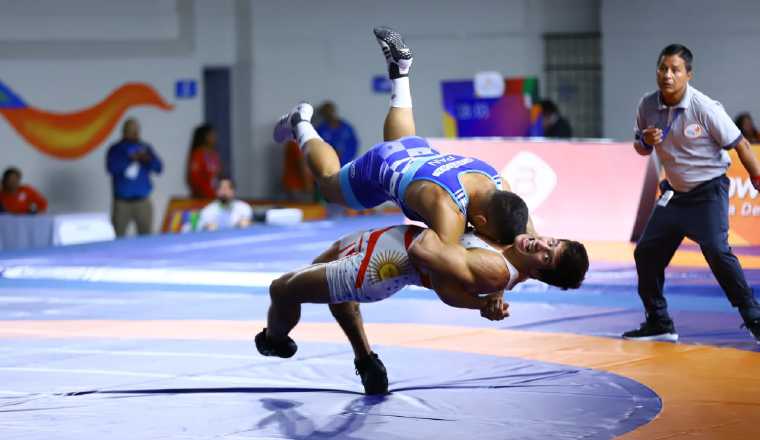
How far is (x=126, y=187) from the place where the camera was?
11977 mm

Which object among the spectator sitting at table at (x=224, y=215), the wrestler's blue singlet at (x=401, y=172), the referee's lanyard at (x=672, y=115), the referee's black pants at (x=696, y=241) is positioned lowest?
the spectator sitting at table at (x=224, y=215)

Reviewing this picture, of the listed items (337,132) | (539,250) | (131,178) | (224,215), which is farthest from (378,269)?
(337,132)

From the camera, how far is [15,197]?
37.6 ft

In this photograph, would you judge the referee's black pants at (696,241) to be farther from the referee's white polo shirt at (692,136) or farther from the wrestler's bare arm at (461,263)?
the wrestler's bare arm at (461,263)

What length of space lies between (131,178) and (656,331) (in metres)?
7.36

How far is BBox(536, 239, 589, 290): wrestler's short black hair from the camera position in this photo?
4.06 meters

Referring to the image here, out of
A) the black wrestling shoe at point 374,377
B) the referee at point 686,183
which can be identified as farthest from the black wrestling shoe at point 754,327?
the black wrestling shoe at point 374,377

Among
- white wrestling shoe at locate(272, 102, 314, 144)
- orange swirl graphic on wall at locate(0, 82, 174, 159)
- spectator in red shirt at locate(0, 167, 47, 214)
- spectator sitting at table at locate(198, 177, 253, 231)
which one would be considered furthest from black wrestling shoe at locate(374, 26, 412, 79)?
orange swirl graphic on wall at locate(0, 82, 174, 159)

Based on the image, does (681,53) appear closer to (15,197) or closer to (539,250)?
(539,250)

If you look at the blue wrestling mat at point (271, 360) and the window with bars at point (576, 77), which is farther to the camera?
the window with bars at point (576, 77)

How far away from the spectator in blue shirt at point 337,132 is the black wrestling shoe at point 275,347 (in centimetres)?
979

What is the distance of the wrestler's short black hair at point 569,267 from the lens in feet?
13.3

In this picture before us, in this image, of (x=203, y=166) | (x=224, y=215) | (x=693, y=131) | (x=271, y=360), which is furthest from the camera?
(x=203, y=166)

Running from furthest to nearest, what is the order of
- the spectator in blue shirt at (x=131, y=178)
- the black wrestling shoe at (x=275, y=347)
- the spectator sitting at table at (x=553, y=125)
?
1. the spectator in blue shirt at (x=131, y=178)
2. the spectator sitting at table at (x=553, y=125)
3. the black wrestling shoe at (x=275, y=347)
